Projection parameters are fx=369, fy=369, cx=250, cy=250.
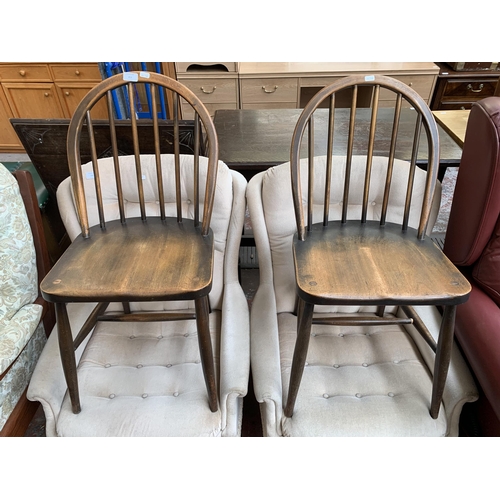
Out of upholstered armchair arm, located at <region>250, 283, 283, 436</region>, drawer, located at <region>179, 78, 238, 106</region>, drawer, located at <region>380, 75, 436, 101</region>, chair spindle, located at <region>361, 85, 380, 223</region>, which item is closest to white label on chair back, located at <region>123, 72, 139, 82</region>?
chair spindle, located at <region>361, 85, 380, 223</region>

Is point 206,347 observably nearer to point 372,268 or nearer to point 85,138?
point 372,268

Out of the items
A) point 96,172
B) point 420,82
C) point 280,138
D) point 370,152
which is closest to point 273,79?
point 420,82

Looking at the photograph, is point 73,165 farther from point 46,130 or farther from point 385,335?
point 385,335

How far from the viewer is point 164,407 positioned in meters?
1.05

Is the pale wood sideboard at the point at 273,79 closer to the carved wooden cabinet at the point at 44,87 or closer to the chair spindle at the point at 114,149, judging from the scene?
the carved wooden cabinet at the point at 44,87

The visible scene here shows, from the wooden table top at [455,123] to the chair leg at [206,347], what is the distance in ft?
4.51

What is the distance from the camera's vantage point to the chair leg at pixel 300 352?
0.97 m

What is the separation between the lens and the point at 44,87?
10.2ft

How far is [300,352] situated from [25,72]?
3335 millimetres

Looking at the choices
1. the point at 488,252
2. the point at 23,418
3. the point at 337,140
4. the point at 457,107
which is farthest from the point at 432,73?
the point at 23,418

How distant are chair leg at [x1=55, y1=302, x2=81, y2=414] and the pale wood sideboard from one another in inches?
106

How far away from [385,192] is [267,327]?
0.56m

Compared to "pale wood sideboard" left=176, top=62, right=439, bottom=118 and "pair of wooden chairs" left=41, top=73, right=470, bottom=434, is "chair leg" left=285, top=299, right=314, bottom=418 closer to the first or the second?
"pair of wooden chairs" left=41, top=73, right=470, bottom=434

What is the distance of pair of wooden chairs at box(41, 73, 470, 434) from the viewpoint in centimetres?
92
